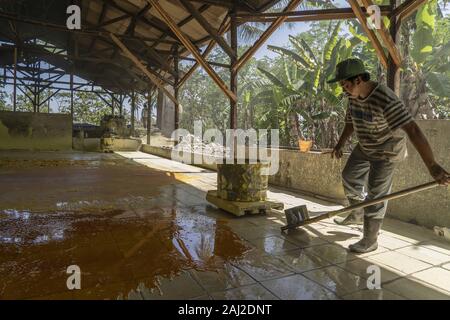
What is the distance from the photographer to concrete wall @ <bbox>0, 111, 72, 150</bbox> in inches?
490

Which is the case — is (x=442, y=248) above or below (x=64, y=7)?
below

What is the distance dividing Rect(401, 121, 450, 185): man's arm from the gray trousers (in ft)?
1.28

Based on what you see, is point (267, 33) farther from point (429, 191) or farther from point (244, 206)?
point (429, 191)

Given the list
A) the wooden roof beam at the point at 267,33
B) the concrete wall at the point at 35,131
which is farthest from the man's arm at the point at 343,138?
the concrete wall at the point at 35,131

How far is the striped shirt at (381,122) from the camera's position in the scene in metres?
2.40

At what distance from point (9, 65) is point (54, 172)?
16128 mm

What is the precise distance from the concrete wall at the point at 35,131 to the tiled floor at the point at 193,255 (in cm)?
1016

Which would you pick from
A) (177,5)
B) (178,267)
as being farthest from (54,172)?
(178,267)

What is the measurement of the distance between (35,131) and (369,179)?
14142 mm

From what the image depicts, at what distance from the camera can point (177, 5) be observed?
25.9ft

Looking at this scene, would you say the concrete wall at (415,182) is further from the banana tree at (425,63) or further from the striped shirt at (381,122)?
the banana tree at (425,63)

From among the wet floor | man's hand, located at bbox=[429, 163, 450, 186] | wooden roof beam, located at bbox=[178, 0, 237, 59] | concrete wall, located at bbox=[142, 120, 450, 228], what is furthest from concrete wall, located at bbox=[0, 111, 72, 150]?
man's hand, located at bbox=[429, 163, 450, 186]
